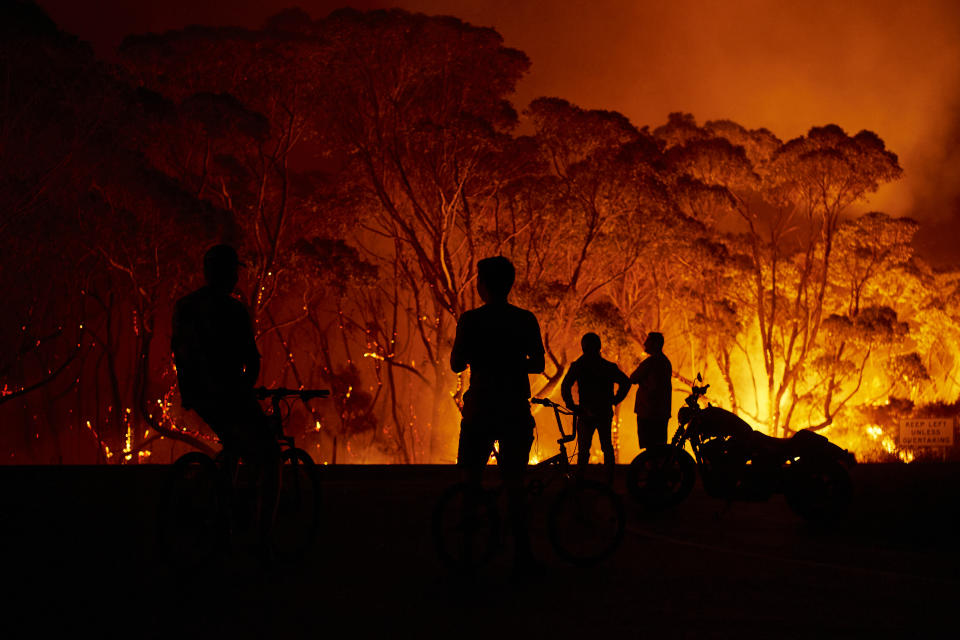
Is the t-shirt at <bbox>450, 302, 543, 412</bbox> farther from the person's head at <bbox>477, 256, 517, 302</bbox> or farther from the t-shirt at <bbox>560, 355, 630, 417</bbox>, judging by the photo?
the t-shirt at <bbox>560, 355, 630, 417</bbox>

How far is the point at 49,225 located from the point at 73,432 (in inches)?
770

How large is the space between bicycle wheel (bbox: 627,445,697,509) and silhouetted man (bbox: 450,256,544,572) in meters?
4.58

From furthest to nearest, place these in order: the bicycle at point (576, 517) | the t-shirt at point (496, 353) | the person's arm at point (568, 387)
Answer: the person's arm at point (568, 387), the bicycle at point (576, 517), the t-shirt at point (496, 353)

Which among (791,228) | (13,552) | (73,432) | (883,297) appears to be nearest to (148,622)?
(13,552)

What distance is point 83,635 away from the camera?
4.86 meters

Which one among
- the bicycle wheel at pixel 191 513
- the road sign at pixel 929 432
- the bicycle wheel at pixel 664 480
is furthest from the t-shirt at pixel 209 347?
the road sign at pixel 929 432

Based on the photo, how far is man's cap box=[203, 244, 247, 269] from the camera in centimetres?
663

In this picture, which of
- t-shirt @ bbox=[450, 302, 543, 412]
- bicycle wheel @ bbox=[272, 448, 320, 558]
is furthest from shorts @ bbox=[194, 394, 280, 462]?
t-shirt @ bbox=[450, 302, 543, 412]

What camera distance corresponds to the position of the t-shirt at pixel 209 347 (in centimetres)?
643

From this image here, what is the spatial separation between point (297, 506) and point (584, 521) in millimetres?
1851

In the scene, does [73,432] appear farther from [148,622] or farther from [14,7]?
[148,622]

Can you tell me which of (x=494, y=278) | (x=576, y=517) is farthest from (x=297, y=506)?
(x=494, y=278)

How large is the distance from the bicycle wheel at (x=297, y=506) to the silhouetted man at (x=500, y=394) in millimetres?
1056

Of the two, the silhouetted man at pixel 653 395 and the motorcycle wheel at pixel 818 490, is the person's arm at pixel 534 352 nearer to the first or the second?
the motorcycle wheel at pixel 818 490
